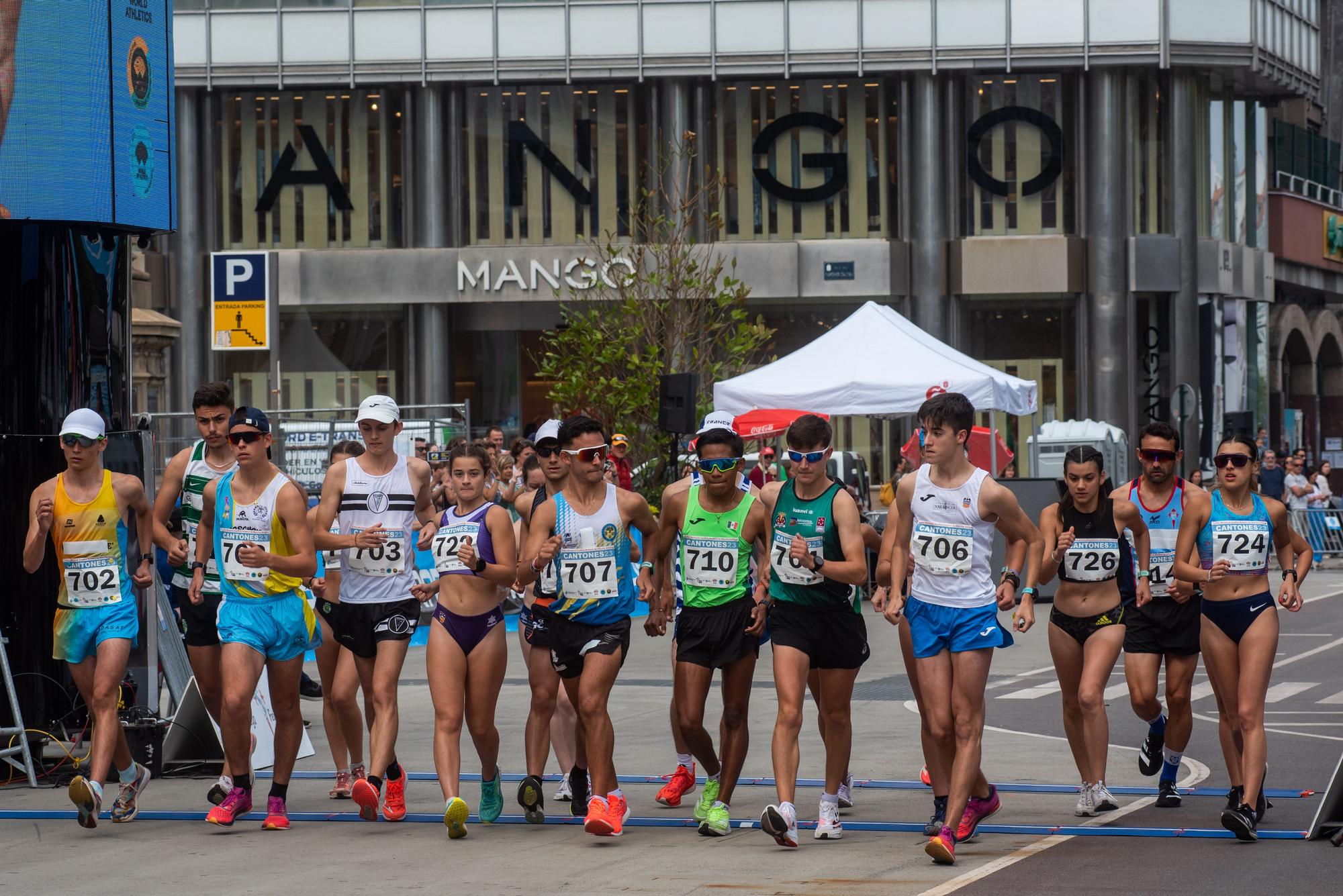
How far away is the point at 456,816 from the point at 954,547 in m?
2.60

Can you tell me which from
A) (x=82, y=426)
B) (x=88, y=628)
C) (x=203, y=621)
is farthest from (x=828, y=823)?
(x=82, y=426)

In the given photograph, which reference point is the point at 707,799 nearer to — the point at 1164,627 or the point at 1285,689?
the point at 1164,627

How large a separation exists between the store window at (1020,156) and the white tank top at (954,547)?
3247 centimetres

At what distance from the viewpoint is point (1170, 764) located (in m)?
10.0

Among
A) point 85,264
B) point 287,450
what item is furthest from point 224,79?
point 85,264

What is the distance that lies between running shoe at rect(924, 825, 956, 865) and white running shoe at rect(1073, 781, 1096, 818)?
1.50m

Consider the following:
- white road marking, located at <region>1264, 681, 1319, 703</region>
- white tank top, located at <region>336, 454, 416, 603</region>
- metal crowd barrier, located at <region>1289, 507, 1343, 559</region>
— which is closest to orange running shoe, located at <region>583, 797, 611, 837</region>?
white tank top, located at <region>336, 454, 416, 603</region>

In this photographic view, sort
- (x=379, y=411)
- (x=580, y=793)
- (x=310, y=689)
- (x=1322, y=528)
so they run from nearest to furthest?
(x=379, y=411)
(x=580, y=793)
(x=310, y=689)
(x=1322, y=528)

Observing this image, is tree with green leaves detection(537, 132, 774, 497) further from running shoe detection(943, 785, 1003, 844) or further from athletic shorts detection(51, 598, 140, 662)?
running shoe detection(943, 785, 1003, 844)

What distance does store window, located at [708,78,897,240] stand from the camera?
Answer: 40750mm

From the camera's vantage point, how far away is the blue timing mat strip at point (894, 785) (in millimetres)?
10352

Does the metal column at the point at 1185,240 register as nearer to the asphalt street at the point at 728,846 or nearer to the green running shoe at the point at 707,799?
the asphalt street at the point at 728,846

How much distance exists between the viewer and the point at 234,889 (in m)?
8.05

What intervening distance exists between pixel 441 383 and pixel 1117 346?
14133 millimetres
